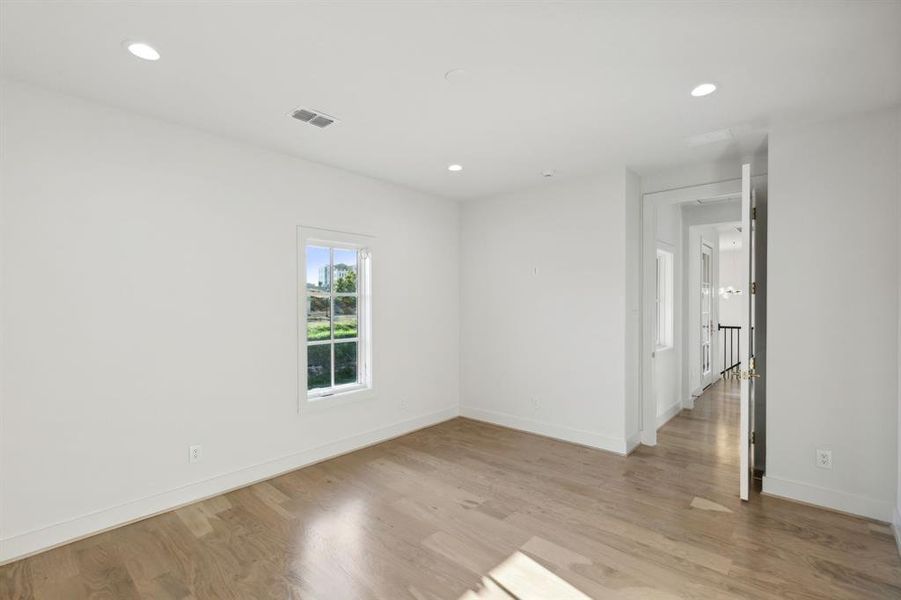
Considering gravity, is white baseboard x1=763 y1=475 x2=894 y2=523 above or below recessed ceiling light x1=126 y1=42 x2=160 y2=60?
below

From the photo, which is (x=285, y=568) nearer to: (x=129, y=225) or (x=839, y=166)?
(x=129, y=225)

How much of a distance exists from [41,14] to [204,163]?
1.32 meters

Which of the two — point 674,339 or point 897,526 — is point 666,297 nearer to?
point 674,339

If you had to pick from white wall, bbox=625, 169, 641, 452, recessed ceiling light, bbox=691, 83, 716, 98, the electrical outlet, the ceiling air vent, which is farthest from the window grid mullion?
the electrical outlet

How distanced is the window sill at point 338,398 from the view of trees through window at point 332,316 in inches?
4.4

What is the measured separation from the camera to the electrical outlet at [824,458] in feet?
9.69

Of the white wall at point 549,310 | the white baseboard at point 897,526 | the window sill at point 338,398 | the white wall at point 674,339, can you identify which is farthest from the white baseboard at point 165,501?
the white baseboard at point 897,526

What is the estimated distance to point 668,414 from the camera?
17.3ft

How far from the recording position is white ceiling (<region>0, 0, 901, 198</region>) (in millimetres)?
1905

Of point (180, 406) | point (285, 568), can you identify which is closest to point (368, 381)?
point (180, 406)

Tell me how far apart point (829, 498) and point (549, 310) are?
2589mm

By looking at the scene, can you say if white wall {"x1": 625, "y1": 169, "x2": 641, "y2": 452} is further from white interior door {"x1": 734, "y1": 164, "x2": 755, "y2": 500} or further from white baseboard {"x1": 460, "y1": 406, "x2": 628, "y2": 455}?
white interior door {"x1": 734, "y1": 164, "x2": 755, "y2": 500}

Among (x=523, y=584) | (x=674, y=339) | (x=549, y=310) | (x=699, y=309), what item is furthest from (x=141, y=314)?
(x=699, y=309)

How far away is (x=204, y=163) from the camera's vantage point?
3188mm
